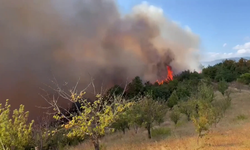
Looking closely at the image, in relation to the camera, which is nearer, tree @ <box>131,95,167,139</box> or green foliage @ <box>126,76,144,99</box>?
tree @ <box>131,95,167,139</box>

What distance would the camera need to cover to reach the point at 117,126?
32.1m

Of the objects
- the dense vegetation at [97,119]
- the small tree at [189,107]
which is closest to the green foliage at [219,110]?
the dense vegetation at [97,119]

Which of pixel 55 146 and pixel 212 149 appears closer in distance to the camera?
pixel 212 149

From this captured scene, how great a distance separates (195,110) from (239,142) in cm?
1887

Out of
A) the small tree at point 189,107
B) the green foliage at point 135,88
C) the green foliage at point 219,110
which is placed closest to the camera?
the green foliage at point 219,110

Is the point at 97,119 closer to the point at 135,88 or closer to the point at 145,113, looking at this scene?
the point at 145,113

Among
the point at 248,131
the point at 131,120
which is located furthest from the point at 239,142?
the point at 131,120

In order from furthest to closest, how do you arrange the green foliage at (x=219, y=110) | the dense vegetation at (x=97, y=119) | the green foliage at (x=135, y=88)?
1. the green foliage at (x=135, y=88)
2. the green foliage at (x=219, y=110)
3. the dense vegetation at (x=97, y=119)

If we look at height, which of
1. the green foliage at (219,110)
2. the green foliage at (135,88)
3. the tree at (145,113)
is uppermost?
the green foliage at (135,88)

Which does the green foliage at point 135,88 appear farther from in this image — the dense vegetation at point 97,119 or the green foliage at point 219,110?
the green foliage at point 219,110

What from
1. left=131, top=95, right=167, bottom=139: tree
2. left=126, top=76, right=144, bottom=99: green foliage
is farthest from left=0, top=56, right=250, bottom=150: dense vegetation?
left=126, top=76, right=144, bottom=99: green foliage

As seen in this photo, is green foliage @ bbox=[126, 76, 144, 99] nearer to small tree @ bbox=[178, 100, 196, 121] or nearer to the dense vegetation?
the dense vegetation

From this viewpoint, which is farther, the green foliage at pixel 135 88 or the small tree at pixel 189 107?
the green foliage at pixel 135 88

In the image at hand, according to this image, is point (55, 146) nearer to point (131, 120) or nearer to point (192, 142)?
point (131, 120)
